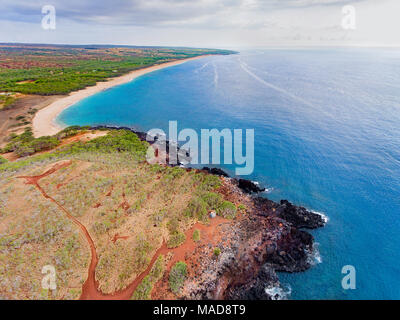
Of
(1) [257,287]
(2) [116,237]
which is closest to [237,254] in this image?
(1) [257,287]

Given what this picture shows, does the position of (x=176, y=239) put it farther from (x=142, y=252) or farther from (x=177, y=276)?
(x=177, y=276)

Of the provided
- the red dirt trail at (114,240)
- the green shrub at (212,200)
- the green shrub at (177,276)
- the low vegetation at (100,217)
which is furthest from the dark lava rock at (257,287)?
the green shrub at (212,200)

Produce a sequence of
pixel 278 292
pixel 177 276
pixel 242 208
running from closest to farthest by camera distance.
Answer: pixel 177 276 → pixel 278 292 → pixel 242 208

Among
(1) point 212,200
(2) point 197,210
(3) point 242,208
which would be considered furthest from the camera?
(1) point 212,200

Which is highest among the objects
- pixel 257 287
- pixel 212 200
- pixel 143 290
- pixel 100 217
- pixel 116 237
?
pixel 212 200

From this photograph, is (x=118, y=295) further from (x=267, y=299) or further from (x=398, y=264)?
(x=398, y=264)

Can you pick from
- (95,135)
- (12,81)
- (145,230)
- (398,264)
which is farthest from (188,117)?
(12,81)

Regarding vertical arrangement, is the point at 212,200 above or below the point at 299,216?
above

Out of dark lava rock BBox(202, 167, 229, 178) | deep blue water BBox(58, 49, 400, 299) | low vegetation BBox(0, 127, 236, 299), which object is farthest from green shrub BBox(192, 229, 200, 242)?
dark lava rock BBox(202, 167, 229, 178)
